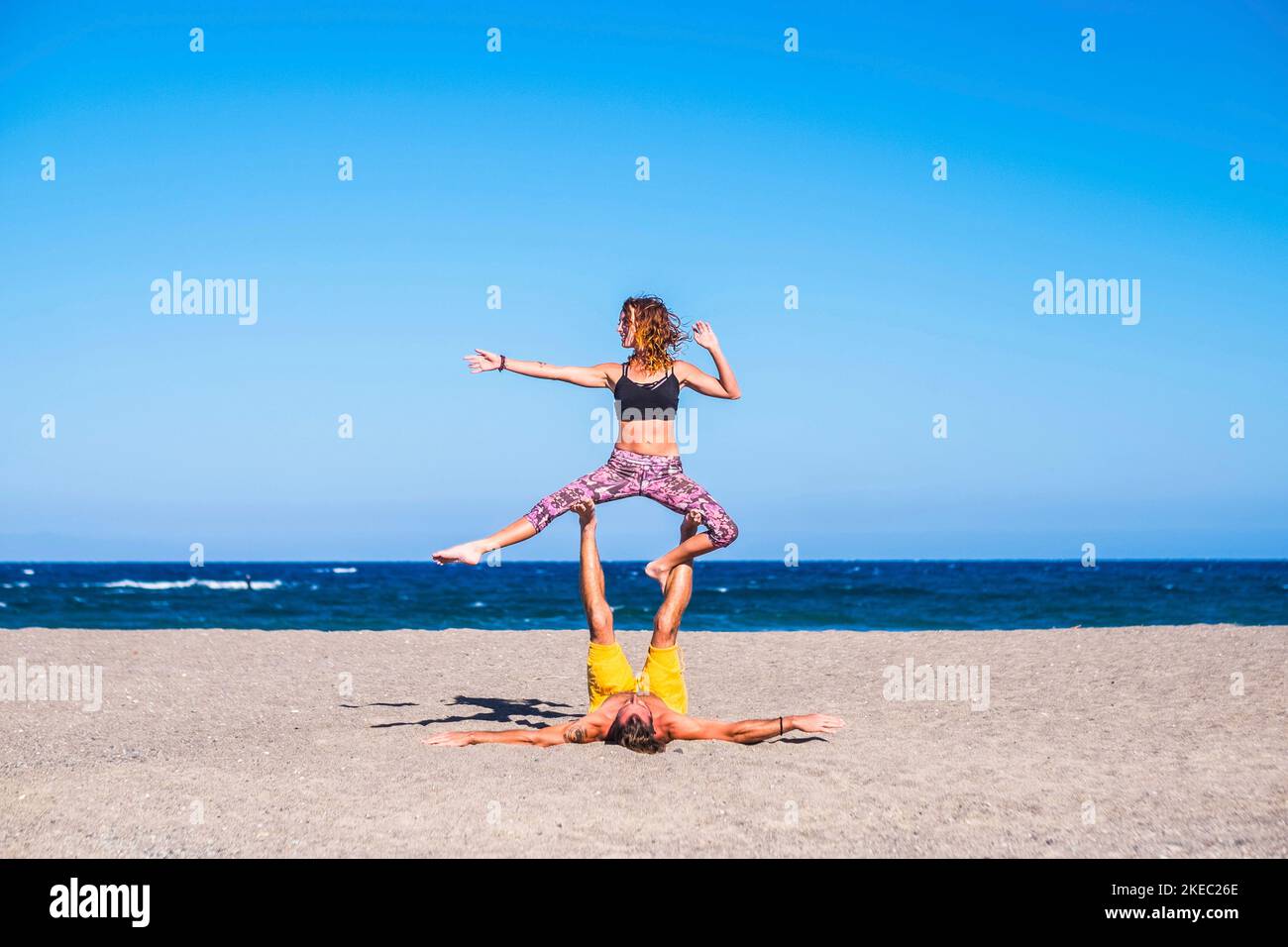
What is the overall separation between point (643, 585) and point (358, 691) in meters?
41.0

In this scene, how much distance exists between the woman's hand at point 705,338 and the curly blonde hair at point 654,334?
0.34 meters

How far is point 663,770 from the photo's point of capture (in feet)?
24.0

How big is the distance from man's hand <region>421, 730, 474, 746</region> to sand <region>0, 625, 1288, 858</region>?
21 cm

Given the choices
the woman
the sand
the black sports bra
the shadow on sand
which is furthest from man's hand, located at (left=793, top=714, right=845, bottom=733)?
the shadow on sand

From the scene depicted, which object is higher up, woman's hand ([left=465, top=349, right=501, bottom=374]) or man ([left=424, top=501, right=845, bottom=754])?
woman's hand ([left=465, top=349, right=501, bottom=374])

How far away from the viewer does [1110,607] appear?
33750 millimetres

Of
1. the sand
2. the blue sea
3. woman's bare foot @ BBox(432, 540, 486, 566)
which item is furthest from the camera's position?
the blue sea

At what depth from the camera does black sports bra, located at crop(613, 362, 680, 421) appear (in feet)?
27.1

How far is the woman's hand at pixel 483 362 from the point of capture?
7.95 metres

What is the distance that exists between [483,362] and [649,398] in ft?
4.27

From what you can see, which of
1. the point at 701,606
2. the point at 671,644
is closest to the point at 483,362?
the point at 671,644

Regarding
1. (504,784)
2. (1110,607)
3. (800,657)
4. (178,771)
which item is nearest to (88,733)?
(178,771)

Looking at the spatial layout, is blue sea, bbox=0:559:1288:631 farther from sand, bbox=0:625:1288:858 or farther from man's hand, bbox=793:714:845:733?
man's hand, bbox=793:714:845:733
